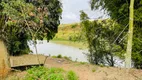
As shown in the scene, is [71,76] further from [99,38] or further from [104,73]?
[99,38]

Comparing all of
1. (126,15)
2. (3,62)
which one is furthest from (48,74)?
(126,15)

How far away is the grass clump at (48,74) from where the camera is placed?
297 inches

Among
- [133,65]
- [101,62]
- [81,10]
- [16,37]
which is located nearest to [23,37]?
[16,37]

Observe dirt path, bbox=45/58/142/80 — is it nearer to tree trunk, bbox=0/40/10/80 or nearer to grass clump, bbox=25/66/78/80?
grass clump, bbox=25/66/78/80

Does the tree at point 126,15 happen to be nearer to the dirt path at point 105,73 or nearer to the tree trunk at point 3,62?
the dirt path at point 105,73

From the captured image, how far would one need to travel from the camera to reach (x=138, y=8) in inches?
438

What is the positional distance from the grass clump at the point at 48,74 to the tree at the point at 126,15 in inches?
165

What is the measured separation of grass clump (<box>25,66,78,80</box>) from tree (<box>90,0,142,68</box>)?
419 cm

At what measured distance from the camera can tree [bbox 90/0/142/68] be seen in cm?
1088

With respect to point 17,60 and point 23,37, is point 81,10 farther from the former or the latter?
point 17,60

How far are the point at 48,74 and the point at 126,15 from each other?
5.22 meters

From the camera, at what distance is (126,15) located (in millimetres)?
11406

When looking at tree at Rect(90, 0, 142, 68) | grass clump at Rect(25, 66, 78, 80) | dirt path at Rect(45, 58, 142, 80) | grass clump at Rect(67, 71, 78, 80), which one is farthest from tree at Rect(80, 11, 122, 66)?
grass clump at Rect(67, 71, 78, 80)

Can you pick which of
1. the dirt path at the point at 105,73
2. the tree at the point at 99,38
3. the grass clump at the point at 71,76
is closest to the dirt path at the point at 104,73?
the dirt path at the point at 105,73
